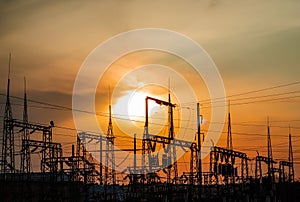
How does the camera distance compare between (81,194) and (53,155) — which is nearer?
(53,155)

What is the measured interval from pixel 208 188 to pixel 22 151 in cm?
2325

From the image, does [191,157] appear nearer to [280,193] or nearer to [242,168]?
[242,168]

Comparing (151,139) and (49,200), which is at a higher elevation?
(151,139)

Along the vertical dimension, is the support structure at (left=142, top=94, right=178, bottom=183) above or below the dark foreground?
above

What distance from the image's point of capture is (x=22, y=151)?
4716 cm

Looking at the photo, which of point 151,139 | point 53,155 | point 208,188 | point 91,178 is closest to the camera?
point 151,139

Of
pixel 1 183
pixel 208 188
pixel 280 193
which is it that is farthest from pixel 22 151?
pixel 280 193

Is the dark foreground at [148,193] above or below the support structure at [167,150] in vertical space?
below

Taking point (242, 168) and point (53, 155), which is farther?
point (242, 168)

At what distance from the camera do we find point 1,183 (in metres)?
46.8

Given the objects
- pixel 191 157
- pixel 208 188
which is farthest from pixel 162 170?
pixel 208 188

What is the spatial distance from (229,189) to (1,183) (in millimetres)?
26684

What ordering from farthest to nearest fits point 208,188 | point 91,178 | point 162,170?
point 91,178 < point 208,188 < point 162,170

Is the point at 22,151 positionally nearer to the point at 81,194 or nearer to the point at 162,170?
the point at 81,194
